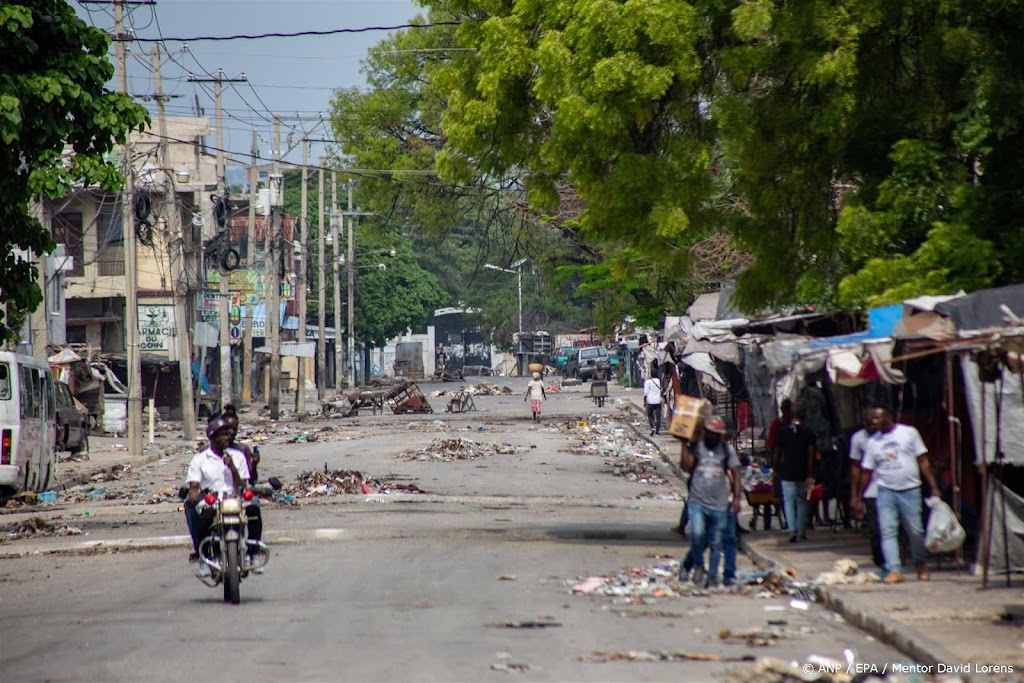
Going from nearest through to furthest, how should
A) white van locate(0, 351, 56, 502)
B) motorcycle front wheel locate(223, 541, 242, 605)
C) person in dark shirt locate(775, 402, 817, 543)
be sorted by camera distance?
1. motorcycle front wheel locate(223, 541, 242, 605)
2. person in dark shirt locate(775, 402, 817, 543)
3. white van locate(0, 351, 56, 502)

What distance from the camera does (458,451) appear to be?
31562 mm

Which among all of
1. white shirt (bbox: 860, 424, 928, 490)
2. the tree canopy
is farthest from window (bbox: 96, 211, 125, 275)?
white shirt (bbox: 860, 424, 928, 490)

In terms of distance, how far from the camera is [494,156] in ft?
54.2

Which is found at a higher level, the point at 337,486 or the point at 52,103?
the point at 52,103

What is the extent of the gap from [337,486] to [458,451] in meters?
8.60

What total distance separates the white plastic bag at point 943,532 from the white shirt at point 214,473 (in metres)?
6.00

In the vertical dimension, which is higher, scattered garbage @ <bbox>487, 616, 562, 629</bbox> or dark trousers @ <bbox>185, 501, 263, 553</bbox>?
dark trousers @ <bbox>185, 501, 263, 553</bbox>

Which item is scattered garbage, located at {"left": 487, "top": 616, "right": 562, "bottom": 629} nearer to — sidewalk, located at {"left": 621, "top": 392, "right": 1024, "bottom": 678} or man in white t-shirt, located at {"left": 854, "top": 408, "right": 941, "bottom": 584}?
sidewalk, located at {"left": 621, "top": 392, "right": 1024, "bottom": 678}

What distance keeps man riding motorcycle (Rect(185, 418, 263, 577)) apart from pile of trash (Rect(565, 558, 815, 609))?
310 centimetres

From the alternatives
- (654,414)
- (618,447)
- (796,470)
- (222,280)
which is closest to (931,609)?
(796,470)

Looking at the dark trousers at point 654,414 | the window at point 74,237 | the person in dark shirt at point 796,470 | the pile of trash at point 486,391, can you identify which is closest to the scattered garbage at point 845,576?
the person in dark shirt at point 796,470

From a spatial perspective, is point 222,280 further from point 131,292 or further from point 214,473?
point 214,473

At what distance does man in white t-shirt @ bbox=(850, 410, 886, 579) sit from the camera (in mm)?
12570

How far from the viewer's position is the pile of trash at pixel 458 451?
30.7 m
